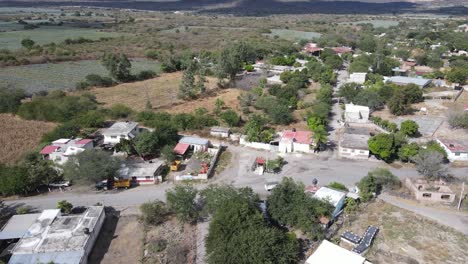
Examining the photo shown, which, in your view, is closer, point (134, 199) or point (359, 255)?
point (359, 255)

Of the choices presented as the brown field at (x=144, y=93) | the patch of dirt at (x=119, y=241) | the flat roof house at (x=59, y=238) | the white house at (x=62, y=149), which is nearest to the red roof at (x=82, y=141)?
the white house at (x=62, y=149)

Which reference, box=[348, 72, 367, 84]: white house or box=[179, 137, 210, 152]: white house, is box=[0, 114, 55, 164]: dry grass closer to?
box=[179, 137, 210, 152]: white house

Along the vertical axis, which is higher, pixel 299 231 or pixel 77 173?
pixel 77 173

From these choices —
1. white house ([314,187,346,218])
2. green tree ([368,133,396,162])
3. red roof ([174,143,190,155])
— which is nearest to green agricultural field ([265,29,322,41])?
green tree ([368,133,396,162])

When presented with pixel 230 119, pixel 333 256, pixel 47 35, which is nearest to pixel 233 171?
pixel 230 119

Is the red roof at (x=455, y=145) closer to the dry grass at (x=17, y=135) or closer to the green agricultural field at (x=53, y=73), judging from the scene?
the dry grass at (x=17, y=135)

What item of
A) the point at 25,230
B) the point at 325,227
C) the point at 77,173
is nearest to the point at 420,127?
the point at 325,227

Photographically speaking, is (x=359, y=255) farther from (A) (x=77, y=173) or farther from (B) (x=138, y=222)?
(A) (x=77, y=173)
